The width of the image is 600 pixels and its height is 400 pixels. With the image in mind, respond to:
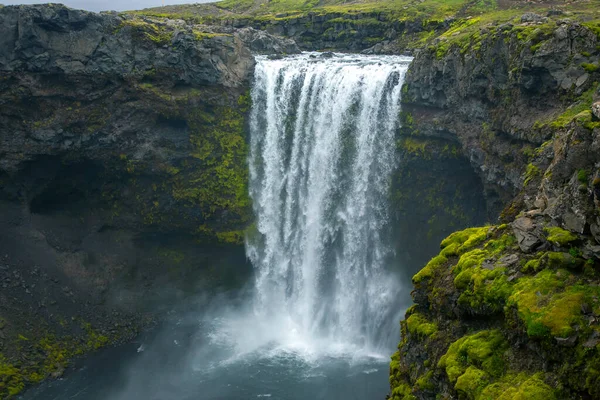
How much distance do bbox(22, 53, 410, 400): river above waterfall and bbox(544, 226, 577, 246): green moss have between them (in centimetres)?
2373

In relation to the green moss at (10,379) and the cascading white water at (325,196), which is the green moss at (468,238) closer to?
the cascading white water at (325,196)

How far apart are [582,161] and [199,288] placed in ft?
125

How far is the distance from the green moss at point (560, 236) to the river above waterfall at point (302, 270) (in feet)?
77.8

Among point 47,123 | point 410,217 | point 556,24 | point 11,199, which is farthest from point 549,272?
point 11,199

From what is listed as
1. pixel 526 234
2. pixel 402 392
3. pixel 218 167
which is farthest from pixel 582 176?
pixel 218 167

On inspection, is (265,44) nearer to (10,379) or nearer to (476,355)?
(10,379)

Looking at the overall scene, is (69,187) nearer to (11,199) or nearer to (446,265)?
(11,199)

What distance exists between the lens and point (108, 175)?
149 feet

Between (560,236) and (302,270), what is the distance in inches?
1262

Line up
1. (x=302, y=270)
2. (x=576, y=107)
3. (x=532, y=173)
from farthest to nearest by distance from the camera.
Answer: (x=302, y=270)
(x=576, y=107)
(x=532, y=173)

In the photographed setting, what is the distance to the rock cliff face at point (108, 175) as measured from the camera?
4088 centimetres

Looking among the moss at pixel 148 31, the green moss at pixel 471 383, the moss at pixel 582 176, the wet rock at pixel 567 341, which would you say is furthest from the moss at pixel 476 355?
the moss at pixel 148 31

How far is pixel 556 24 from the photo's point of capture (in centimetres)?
3028

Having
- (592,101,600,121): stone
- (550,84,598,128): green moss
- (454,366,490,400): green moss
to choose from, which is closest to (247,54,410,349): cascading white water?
(550,84,598,128): green moss
